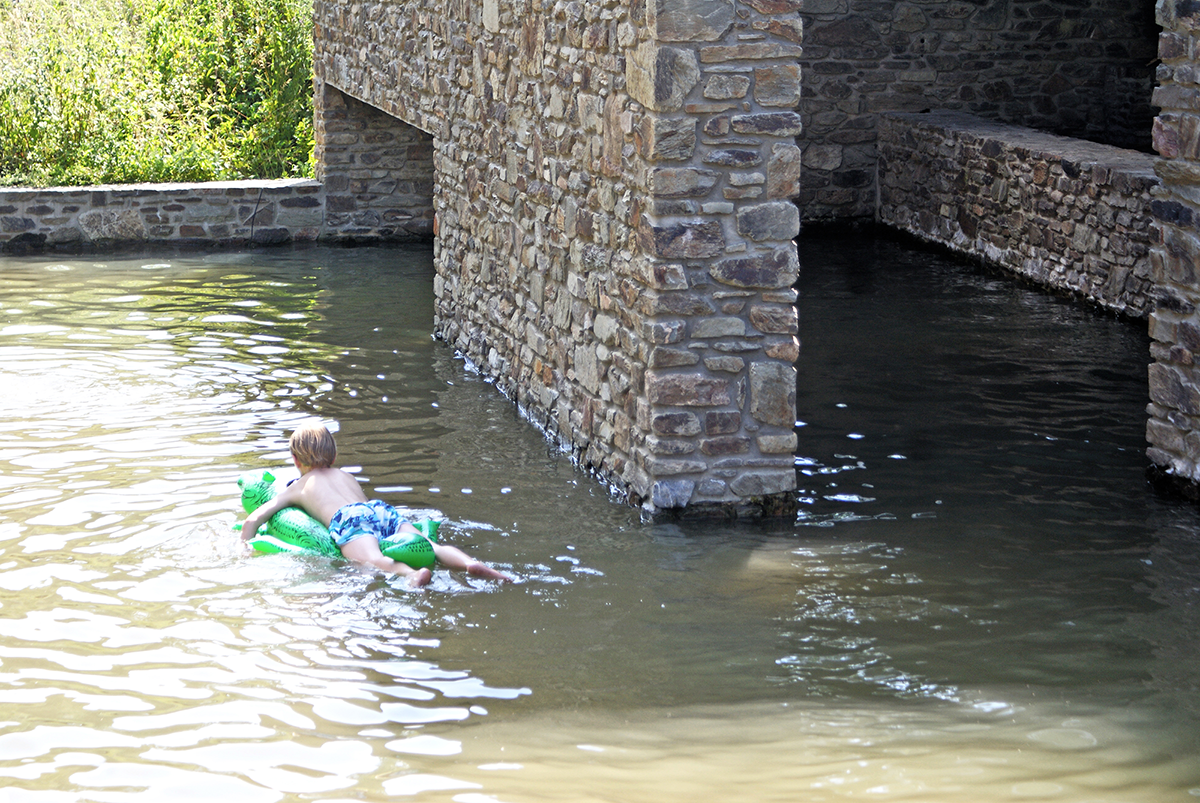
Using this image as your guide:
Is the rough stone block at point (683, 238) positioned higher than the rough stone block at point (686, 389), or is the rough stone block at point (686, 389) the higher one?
the rough stone block at point (683, 238)

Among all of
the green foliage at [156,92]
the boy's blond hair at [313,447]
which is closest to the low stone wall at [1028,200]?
the boy's blond hair at [313,447]

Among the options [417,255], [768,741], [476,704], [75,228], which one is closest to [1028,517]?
[768,741]

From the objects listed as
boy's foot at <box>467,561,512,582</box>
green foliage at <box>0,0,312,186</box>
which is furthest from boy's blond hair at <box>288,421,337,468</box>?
green foliage at <box>0,0,312,186</box>

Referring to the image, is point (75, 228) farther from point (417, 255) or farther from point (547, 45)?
point (547, 45)

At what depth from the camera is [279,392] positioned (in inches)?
345

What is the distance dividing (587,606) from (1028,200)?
781 centimetres

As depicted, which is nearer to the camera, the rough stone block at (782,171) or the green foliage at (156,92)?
the rough stone block at (782,171)

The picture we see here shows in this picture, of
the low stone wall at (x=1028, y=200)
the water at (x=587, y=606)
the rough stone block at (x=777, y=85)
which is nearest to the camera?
the water at (x=587, y=606)

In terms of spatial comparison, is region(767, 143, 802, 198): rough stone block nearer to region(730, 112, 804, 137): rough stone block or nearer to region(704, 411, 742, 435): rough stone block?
region(730, 112, 804, 137): rough stone block

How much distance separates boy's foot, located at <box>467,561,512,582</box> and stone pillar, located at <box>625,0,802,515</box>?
0.99 meters

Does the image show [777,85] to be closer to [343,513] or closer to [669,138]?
[669,138]

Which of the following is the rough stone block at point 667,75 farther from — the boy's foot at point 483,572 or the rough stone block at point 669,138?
the boy's foot at point 483,572

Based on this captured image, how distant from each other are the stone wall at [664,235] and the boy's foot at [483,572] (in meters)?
1.00

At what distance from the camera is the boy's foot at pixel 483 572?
19.0ft
